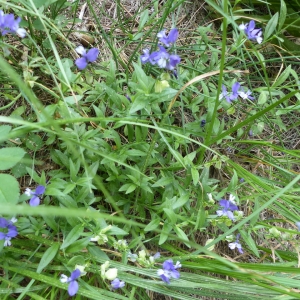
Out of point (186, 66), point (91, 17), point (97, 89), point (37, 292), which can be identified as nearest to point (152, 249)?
point (37, 292)

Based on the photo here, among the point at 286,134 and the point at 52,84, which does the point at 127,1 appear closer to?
the point at 52,84

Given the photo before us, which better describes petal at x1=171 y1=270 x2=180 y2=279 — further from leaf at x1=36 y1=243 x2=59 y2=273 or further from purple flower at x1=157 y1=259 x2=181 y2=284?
leaf at x1=36 y1=243 x2=59 y2=273

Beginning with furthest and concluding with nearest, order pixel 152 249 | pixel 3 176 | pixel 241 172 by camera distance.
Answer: pixel 152 249 → pixel 241 172 → pixel 3 176

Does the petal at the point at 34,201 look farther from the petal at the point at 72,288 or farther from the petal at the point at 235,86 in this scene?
the petal at the point at 235,86

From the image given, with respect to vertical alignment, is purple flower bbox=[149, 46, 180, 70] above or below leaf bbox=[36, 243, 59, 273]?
above

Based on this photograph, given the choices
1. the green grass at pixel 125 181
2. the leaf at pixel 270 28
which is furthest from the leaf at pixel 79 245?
the leaf at pixel 270 28

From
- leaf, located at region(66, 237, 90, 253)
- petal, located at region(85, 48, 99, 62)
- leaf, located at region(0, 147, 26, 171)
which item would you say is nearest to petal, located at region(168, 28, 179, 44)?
petal, located at region(85, 48, 99, 62)

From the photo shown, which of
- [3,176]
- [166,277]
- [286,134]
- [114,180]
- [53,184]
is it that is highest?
[3,176]
